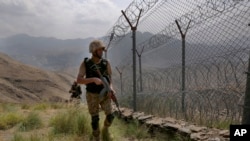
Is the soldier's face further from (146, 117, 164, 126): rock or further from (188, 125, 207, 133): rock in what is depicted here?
(146, 117, 164, 126): rock

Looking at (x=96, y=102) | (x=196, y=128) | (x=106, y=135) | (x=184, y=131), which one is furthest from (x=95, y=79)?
(x=196, y=128)

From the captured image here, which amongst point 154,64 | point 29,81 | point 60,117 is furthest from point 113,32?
point 29,81

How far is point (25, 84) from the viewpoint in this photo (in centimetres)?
5612

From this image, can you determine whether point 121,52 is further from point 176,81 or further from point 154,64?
point 176,81

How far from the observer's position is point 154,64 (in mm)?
12430

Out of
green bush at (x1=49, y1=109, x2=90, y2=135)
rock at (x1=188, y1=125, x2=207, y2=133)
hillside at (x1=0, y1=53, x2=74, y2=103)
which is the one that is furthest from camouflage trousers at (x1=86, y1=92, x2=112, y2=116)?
hillside at (x1=0, y1=53, x2=74, y2=103)

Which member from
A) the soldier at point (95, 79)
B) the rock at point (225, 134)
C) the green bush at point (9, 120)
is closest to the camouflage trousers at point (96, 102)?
the soldier at point (95, 79)

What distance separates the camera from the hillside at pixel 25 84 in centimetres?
4950

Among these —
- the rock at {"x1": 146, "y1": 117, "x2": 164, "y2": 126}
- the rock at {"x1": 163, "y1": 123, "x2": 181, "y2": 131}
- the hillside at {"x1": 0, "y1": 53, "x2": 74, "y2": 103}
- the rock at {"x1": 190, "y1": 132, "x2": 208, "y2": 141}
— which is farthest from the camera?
the hillside at {"x1": 0, "y1": 53, "x2": 74, "y2": 103}

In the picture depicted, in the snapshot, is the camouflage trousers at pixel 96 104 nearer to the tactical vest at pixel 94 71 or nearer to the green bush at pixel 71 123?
the tactical vest at pixel 94 71

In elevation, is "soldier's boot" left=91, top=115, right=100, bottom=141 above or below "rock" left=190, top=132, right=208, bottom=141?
above

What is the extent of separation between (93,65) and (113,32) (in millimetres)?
4971

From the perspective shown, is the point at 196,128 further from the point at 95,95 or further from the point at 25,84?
the point at 25,84

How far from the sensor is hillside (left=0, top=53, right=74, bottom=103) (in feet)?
162
